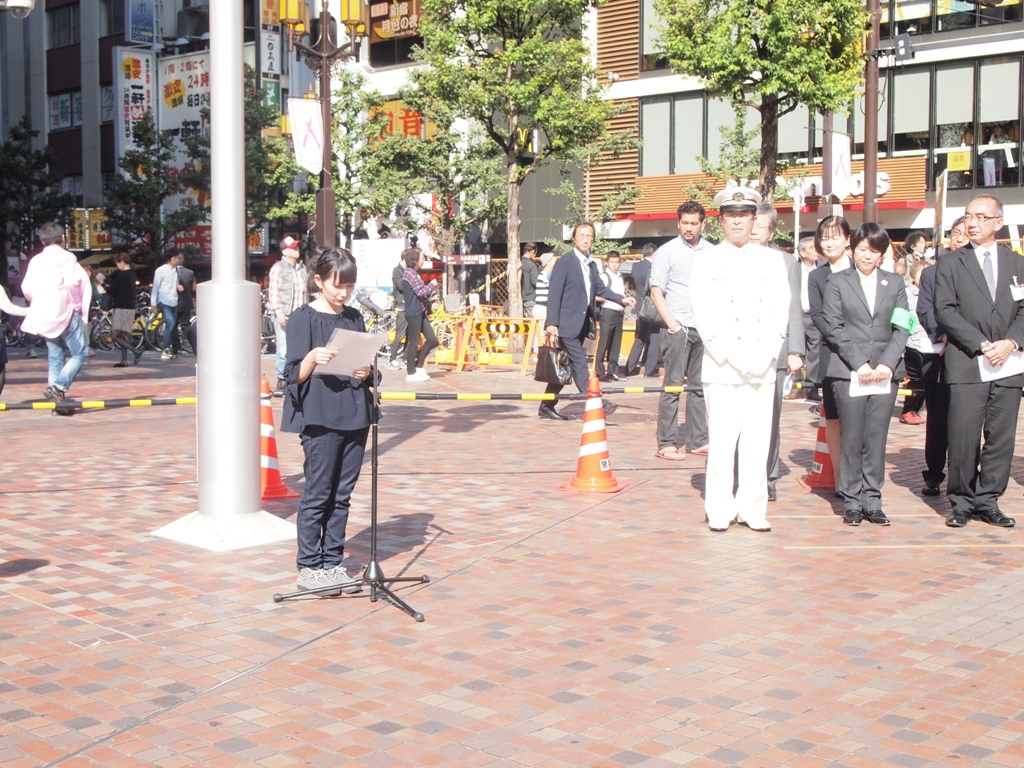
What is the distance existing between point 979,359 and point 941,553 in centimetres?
139

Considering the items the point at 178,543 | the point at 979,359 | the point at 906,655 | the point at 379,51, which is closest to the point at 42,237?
the point at 178,543

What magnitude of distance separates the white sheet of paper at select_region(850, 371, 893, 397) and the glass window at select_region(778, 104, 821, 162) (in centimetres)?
2621

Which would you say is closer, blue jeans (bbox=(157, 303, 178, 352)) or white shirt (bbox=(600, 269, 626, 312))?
white shirt (bbox=(600, 269, 626, 312))

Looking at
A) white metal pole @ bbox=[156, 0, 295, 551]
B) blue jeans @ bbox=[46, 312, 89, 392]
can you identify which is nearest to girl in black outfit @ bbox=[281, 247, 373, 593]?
white metal pole @ bbox=[156, 0, 295, 551]

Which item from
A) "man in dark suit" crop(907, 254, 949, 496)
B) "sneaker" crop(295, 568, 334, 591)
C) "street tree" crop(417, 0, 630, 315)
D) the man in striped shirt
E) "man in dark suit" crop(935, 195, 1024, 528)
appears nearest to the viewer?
"sneaker" crop(295, 568, 334, 591)

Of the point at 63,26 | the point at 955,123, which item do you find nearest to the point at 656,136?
the point at 955,123

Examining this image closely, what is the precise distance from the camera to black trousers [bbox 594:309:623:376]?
18031 millimetres

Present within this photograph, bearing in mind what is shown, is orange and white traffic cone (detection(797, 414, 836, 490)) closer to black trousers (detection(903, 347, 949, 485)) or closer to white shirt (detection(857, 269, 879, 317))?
black trousers (detection(903, 347, 949, 485))

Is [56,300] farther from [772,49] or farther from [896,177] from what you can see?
[896,177]

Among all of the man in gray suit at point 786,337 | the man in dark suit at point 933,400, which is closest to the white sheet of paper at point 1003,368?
the man in dark suit at point 933,400

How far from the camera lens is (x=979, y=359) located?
7695 millimetres

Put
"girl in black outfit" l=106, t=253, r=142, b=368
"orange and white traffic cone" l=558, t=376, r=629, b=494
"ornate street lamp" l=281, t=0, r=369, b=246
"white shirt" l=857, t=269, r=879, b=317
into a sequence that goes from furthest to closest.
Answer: "girl in black outfit" l=106, t=253, r=142, b=368
"ornate street lamp" l=281, t=0, r=369, b=246
"orange and white traffic cone" l=558, t=376, r=629, b=494
"white shirt" l=857, t=269, r=879, b=317

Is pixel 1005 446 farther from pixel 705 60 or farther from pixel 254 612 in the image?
pixel 705 60

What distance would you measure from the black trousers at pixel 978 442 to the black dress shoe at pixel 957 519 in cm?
3
